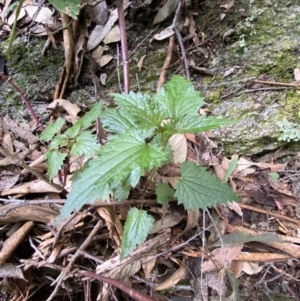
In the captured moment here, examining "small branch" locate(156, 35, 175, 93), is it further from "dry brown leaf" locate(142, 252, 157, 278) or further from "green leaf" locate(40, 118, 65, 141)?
"dry brown leaf" locate(142, 252, 157, 278)

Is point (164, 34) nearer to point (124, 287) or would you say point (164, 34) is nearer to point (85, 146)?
point (85, 146)

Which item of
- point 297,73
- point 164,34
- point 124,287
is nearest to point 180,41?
point 164,34

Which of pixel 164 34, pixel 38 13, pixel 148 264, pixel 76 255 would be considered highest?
pixel 38 13

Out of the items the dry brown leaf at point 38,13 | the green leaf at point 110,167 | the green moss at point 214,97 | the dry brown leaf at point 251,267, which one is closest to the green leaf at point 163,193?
the green leaf at point 110,167

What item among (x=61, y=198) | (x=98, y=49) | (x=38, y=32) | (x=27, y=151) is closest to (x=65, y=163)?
(x=61, y=198)

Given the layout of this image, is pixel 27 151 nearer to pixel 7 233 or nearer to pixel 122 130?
pixel 7 233

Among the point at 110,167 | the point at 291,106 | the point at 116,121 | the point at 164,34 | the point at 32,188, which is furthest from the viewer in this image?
the point at 164,34
